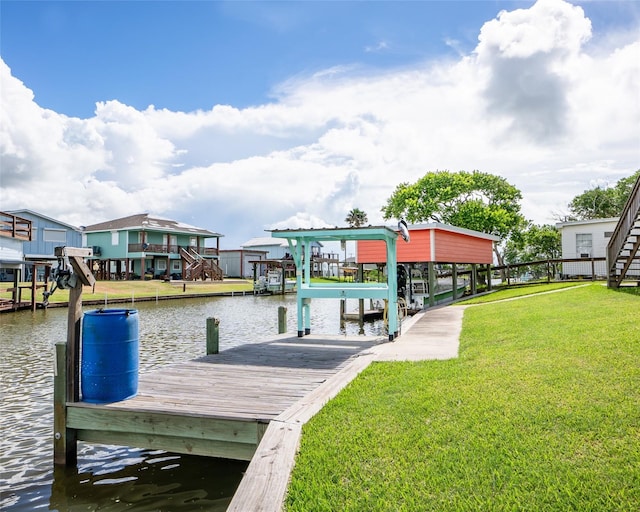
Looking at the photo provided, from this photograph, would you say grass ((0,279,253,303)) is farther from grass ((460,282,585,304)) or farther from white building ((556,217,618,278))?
white building ((556,217,618,278))

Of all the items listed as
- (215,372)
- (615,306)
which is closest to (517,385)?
(215,372)

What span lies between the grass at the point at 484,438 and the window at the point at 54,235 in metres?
45.2

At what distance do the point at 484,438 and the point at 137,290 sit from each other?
120 feet

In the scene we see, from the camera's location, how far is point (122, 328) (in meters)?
6.01

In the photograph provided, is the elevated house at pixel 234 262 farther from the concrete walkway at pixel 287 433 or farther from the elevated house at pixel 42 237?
the concrete walkway at pixel 287 433

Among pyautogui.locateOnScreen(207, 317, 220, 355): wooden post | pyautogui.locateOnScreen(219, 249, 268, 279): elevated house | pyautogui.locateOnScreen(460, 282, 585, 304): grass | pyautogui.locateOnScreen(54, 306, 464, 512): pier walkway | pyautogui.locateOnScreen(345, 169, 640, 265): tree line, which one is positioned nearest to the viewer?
pyautogui.locateOnScreen(54, 306, 464, 512): pier walkway

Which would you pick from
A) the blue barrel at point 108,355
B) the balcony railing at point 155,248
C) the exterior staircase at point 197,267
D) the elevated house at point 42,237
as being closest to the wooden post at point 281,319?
the blue barrel at point 108,355

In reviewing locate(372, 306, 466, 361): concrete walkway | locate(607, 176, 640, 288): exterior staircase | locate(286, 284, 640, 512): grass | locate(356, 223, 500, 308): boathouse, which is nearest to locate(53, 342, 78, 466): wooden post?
locate(286, 284, 640, 512): grass

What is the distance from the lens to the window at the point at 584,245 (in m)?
30.1

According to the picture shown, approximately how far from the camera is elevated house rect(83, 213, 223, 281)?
47.8 m

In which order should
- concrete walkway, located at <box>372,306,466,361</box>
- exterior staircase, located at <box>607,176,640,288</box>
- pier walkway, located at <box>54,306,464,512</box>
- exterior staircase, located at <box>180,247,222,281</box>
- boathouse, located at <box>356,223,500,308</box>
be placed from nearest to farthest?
pier walkway, located at <box>54,306,464,512</box> → concrete walkway, located at <box>372,306,466,361</box> → exterior staircase, located at <box>607,176,640,288</box> → boathouse, located at <box>356,223,500,308</box> → exterior staircase, located at <box>180,247,222,281</box>

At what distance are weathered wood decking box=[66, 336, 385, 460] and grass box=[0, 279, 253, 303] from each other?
25615 millimetres

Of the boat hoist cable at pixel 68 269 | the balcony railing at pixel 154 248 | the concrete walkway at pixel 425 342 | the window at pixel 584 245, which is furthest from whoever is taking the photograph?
the balcony railing at pixel 154 248

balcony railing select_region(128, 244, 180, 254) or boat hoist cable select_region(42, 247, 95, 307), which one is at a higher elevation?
balcony railing select_region(128, 244, 180, 254)
